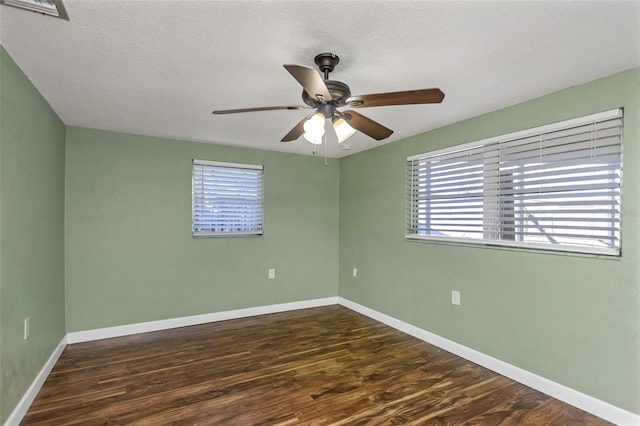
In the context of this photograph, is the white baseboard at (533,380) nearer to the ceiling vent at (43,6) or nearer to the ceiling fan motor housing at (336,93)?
the ceiling fan motor housing at (336,93)

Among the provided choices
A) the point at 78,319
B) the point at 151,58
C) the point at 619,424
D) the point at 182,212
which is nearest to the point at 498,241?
the point at 619,424

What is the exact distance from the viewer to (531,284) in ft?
8.26

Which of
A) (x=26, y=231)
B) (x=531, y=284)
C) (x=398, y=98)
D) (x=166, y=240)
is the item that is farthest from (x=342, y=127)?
(x=166, y=240)

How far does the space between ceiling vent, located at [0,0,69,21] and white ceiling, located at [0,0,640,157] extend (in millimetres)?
47

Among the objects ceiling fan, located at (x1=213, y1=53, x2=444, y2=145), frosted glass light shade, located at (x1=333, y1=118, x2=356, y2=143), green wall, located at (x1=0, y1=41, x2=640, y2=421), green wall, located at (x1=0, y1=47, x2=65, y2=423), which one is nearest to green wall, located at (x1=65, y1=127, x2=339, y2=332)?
green wall, located at (x1=0, y1=41, x2=640, y2=421)

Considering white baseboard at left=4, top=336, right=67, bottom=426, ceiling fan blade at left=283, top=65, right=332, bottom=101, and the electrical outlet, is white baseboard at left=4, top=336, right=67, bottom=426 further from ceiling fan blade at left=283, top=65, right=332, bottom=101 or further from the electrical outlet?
ceiling fan blade at left=283, top=65, right=332, bottom=101

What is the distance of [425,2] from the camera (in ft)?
4.65

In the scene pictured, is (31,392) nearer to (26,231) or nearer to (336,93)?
(26,231)

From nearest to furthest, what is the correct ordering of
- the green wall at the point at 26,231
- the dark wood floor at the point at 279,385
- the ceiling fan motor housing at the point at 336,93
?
the ceiling fan motor housing at the point at 336,93
the green wall at the point at 26,231
the dark wood floor at the point at 279,385

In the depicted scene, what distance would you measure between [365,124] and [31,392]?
2811 mm

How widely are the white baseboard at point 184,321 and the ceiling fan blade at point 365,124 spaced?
9.69 feet

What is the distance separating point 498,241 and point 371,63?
182 centimetres

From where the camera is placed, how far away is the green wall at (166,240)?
11.1ft

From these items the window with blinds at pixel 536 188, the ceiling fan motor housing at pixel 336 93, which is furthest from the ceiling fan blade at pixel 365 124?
the window with blinds at pixel 536 188
